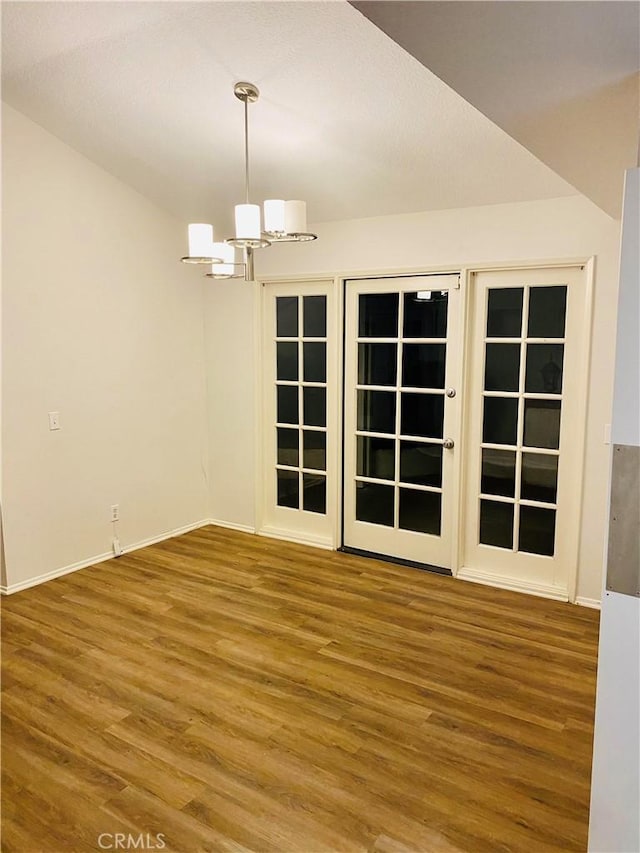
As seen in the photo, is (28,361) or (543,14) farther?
(28,361)

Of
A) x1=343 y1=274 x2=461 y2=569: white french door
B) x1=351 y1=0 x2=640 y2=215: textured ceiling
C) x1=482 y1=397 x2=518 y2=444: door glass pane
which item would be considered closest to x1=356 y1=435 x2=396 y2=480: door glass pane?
x1=343 y1=274 x2=461 y2=569: white french door

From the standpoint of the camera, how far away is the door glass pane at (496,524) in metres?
4.09

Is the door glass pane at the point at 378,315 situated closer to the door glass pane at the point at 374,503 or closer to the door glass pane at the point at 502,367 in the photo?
the door glass pane at the point at 502,367

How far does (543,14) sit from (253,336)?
12.0 feet

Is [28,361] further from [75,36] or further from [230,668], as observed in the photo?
[230,668]

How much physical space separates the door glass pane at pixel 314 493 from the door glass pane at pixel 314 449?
87 mm

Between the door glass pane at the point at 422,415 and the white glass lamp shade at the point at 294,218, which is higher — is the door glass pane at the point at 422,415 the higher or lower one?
the lower one

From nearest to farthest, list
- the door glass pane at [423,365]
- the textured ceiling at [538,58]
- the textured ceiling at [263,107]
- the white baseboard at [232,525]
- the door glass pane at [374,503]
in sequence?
the textured ceiling at [538,58], the textured ceiling at [263,107], the door glass pane at [423,365], the door glass pane at [374,503], the white baseboard at [232,525]

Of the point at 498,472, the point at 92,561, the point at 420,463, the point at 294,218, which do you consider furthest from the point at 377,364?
the point at 92,561

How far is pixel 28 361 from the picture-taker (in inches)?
152

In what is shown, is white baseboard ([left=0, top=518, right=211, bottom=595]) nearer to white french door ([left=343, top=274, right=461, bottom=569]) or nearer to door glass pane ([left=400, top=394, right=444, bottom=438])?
white french door ([left=343, top=274, right=461, bottom=569])

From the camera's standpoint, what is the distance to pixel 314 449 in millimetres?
4844

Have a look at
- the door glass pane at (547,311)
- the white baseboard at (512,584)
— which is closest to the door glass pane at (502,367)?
the door glass pane at (547,311)

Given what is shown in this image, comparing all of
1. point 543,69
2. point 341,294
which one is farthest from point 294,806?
point 341,294
